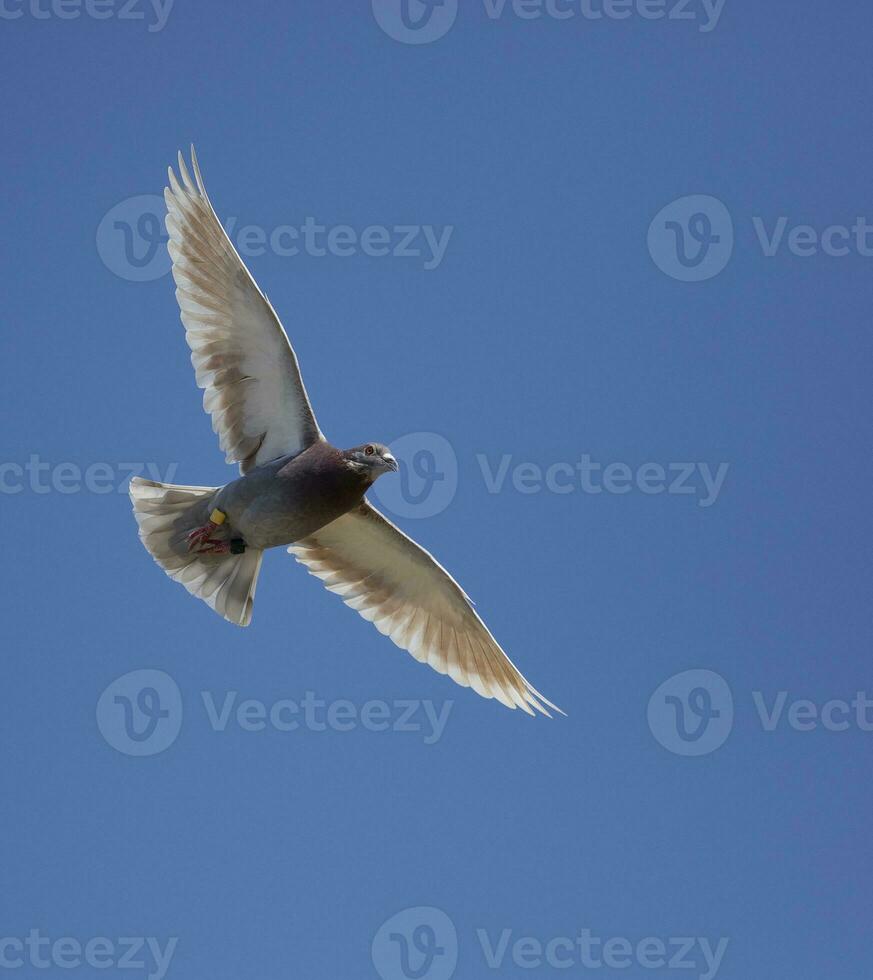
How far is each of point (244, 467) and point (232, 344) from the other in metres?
1.11

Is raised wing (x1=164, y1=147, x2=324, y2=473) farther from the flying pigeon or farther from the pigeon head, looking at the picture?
the pigeon head

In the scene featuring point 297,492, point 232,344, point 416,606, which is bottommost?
point 297,492

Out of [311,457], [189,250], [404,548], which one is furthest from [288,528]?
[189,250]

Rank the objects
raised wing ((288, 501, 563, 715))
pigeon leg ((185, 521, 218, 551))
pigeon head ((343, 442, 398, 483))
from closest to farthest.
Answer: pigeon head ((343, 442, 398, 483)), pigeon leg ((185, 521, 218, 551)), raised wing ((288, 501, 563, 715))

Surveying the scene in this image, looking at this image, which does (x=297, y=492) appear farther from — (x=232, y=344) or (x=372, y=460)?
(x=232, y=344)

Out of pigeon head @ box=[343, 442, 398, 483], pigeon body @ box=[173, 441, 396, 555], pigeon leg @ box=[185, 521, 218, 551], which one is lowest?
pigeon leg @ box=[185, 521, 218, 551]

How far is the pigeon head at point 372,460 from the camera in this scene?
13.9m

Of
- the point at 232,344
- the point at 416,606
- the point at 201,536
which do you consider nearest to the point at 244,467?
the point at 201,536

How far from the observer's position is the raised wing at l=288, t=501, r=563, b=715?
1571cm

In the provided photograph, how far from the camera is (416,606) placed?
1608 cm

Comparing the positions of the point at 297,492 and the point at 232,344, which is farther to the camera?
the point at 232,344

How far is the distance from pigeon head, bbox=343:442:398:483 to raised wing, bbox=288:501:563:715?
1692mm

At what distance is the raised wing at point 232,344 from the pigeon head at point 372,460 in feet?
1.93

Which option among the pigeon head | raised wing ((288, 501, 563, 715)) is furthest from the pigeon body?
raised wing ((288, 501, 563, 715))
